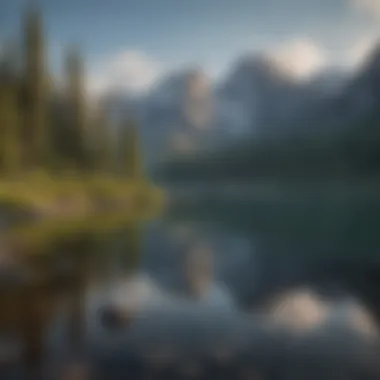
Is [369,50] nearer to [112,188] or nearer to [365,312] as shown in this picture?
[365,312]

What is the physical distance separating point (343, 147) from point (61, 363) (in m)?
1.70

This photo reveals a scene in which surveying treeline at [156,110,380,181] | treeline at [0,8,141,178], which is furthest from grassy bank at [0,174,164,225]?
treeline at [156,110,380,181]

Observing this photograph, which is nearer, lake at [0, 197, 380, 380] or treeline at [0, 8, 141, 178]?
lake at [0, 197, 380, 380]

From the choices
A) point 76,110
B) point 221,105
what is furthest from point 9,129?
point 221,105

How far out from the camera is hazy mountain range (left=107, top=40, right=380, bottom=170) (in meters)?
2.39

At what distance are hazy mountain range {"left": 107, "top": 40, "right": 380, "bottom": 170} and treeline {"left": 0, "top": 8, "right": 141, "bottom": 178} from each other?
149 mm

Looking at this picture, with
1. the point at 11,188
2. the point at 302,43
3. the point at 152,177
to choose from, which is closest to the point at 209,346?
the point at 152,177

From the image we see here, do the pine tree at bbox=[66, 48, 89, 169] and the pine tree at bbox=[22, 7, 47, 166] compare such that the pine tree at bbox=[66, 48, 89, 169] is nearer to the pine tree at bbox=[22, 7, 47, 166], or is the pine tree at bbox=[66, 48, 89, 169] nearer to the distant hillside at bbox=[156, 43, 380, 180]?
the pine tree at bbox=[22, 7, 47, 166]

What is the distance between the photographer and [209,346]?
7.29ft

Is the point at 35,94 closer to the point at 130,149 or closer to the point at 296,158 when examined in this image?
the point at 130,149

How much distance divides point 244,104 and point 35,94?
112 cm

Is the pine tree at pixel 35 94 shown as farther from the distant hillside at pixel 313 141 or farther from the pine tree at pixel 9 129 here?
the distant hillside at pixel 313 141

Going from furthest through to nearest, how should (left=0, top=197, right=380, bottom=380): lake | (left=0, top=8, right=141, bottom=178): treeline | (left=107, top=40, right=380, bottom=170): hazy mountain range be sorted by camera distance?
1. (left=0, top=8, right=141, bottom=178): treeline
2. (left=107, top=40, right=380, bottom=170): hazy mountain range
3. (left=0, top=197, right=380, bottom=380): lake

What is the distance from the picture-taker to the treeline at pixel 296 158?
2.43 m
